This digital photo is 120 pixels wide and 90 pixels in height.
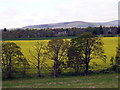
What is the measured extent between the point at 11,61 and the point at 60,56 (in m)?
6.60

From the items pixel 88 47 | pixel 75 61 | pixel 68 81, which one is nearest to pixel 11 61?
pixel 75 61

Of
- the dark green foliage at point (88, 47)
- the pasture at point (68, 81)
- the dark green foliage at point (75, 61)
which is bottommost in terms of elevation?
the pasture at point (68, 81)

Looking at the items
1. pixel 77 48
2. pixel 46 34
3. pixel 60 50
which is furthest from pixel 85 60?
pixel 46 34

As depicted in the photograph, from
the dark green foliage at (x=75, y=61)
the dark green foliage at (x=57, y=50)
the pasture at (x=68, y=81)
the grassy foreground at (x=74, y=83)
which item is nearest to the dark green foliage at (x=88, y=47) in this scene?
the dark green foliage at (x=75, y=61)

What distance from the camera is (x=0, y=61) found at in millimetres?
21031

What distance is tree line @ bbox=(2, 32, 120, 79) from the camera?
69.6 feet

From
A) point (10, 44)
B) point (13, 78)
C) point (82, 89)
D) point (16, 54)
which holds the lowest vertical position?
point (13, 78)

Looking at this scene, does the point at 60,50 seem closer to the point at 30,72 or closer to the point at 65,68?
the point at 65,68

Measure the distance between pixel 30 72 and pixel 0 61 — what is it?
13.7 ft

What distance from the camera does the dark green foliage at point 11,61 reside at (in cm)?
2106

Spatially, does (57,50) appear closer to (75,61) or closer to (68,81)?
(75,61)

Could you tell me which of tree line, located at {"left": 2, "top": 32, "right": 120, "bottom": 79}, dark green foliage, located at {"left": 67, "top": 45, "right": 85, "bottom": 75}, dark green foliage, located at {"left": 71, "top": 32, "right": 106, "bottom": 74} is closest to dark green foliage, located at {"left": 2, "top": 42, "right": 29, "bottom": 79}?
tree line, located at {"left": 2, "top": 32, "right": 120, "bottom": 79}

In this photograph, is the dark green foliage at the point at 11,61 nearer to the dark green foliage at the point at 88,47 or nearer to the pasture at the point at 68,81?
the pasture at the point at 68,81

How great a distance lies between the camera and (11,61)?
2133 centimetres
